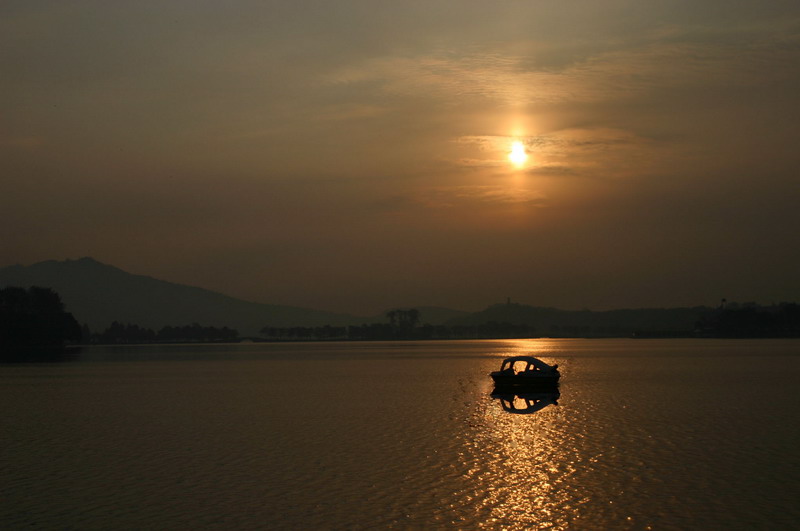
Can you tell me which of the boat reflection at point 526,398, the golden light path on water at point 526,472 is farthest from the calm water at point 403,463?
the boat reflection at point 526,398

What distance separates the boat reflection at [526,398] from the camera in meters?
56.8

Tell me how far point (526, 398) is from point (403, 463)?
33.0m

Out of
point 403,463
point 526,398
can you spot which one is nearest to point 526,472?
point 403,463

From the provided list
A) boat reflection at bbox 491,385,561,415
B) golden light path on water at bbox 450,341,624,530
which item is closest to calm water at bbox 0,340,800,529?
golden light path on water at bbox 450,341,624,530

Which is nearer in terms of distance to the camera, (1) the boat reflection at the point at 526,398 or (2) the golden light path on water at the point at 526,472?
(2) the golden light path on water at the point at 526,472

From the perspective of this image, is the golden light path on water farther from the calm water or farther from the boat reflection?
the boat reflection

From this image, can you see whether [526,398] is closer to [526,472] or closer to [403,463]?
[403,463]

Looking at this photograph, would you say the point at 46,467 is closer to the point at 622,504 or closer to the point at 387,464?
the point at 387,464

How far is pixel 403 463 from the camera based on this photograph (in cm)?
3428

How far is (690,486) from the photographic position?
94.6 ft

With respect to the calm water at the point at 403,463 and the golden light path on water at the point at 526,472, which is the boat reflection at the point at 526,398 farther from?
the golden light path on water at the point at 526,472

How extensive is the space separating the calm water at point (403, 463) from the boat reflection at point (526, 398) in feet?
4.12

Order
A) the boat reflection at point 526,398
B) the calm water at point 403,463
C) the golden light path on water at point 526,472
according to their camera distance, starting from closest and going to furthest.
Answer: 1. the golden light path on water at point 526,472
2. the calm water at point 403,463
3. the boat reflection at point 526,398

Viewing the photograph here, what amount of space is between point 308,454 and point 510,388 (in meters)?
34.8
